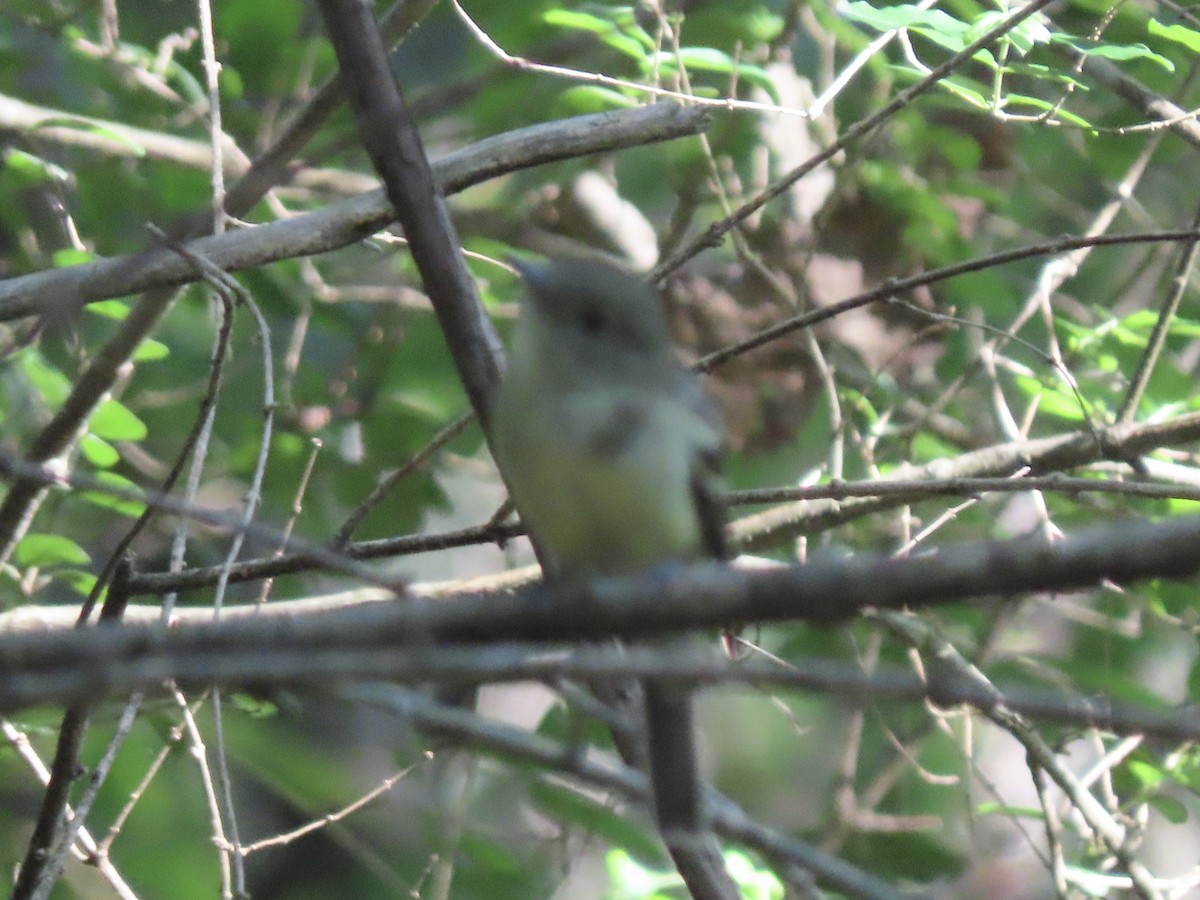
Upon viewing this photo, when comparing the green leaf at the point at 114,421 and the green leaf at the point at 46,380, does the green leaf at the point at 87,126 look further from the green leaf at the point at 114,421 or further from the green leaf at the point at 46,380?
the green leaf at the point at 114,421

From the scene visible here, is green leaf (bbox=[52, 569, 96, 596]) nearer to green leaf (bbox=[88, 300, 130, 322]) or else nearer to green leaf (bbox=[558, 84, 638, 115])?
green leaf (bbox=[88, 300, 130, 322])

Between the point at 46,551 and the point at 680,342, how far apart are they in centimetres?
261

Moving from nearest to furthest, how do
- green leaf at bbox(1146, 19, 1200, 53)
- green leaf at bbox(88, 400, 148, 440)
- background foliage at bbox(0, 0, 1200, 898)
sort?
green leaf at bbox(1146, 19, 1200, 53), green leaf at bbox(88, 400, 148, 440), background foliage at bbox(0, 0, 1200, 898)

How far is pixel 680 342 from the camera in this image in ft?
17.8

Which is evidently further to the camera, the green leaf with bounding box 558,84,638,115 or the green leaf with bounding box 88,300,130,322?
the green leaf with bounding box 558,84,638,115

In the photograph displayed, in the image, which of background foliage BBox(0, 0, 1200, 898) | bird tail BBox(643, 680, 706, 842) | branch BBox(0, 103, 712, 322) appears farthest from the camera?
background foliage BBox(0, 0, 1200, 898)

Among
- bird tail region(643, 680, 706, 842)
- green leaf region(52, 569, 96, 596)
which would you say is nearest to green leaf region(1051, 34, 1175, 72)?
bird tail region(643, 680, 706, 842)

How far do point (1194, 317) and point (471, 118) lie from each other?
105 inches

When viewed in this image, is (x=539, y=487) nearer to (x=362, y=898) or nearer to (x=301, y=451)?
(x=301, y=451)

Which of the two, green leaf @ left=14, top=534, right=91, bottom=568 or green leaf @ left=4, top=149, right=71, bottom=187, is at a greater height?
green leaf @ left=4, top=149, right=71, bottom=187

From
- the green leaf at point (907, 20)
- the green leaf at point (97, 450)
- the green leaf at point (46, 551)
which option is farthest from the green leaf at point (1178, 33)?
the green leaf at point (46, 551)

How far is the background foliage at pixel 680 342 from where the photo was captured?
3811 millimetres

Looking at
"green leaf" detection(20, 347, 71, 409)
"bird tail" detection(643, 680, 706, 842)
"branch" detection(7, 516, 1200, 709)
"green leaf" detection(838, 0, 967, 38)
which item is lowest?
"bird tail" detection(643, 680, 706, 842)

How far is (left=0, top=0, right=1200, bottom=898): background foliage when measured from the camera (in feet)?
12.5
